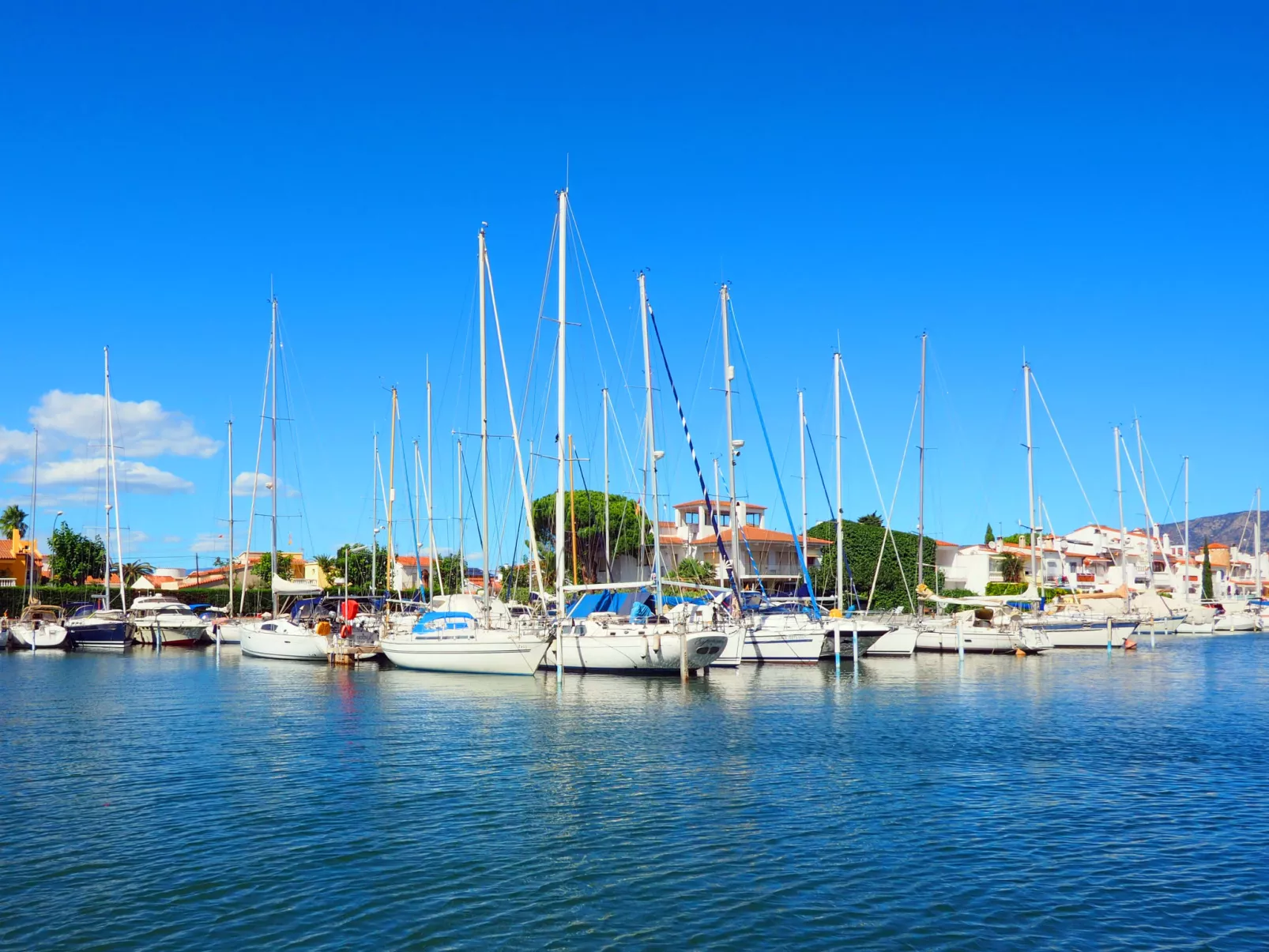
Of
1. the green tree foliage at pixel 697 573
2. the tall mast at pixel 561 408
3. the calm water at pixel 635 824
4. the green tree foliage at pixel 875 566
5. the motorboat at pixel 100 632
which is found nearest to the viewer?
the calm water at pixel 635 824

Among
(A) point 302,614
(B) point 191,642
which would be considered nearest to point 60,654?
(B) point 191,642

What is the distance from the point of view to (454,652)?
43.3 meters

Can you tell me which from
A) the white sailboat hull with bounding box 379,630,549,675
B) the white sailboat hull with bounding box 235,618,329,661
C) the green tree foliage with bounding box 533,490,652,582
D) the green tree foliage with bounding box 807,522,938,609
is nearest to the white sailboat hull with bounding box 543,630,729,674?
the white sailboat hull with bounding box 379,630,549,675

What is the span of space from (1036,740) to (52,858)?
22.9 metres

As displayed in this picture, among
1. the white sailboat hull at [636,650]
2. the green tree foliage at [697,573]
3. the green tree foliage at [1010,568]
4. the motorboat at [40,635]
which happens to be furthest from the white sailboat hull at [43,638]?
the green tree foliage at [1010,568]

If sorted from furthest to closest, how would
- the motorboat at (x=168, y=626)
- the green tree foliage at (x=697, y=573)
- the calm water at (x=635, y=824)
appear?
the motorboat at (x=168, y=626), the green tree foliage at (x=697, y=573), the calm water at (x=635, y=824)

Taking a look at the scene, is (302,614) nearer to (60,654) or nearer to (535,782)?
(60,654)

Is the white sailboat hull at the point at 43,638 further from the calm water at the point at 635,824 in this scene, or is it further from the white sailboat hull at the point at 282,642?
the calm water at the point at 635,824

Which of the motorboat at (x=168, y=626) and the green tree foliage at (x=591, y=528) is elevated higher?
the green tree foliage at (x=591, y=528)

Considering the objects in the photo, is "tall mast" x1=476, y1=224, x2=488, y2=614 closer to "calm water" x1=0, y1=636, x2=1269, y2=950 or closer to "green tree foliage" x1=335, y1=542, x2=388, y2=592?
"calm water" x1=0, y1=636, x2=1269, y2=950

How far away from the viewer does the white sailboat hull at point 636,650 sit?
41094 mm

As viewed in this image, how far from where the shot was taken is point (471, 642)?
42.7 m

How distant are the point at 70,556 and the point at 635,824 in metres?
87.8

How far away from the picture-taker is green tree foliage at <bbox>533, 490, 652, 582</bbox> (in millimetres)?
87044
